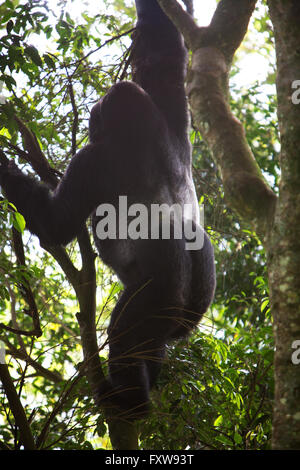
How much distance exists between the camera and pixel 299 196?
51.5 inches

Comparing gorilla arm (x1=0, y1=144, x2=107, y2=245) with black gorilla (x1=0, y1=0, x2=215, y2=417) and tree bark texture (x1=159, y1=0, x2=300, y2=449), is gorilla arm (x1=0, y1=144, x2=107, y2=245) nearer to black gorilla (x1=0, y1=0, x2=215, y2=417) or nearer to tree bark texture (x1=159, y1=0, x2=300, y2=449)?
black gorilla (x1=0, y1=0, x2=215, y2=417)

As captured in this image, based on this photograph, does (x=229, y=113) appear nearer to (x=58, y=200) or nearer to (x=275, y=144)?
(x=58, y=200)

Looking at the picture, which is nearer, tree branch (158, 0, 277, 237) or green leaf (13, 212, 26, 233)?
tree branch (158, 0, 277, 237)

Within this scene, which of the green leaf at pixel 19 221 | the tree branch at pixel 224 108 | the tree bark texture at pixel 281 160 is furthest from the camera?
the green leaf at pixel 19 221

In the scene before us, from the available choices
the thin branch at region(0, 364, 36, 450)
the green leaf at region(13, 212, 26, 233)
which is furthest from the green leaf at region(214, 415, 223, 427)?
the green leaf at region(13, 212, 26, 233)

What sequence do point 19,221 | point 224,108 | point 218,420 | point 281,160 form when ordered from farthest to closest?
point 218,420, point 19,221, point 224,108, point 281,160

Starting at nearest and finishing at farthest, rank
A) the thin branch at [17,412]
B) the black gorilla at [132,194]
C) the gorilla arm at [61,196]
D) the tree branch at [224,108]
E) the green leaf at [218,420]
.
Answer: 1. the tree branch at [224,108]
2. the thin branch at [17,412]
3. the green leaf at [218,420]
4. the black gorilla at [132,194]
5. the gorilla arm at [61,196]

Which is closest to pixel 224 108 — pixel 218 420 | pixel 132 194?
pixel 132 194

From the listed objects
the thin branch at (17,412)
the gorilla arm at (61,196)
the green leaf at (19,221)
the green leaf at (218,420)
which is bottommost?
the green leaf at (218,420)

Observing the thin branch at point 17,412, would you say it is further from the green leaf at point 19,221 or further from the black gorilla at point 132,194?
the black gorilla at point 132,194

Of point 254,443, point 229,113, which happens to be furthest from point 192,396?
point 229,113

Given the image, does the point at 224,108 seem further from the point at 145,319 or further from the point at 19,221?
the point at 145,319

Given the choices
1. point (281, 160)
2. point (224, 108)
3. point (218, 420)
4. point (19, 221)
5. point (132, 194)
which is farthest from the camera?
point (132, 194)

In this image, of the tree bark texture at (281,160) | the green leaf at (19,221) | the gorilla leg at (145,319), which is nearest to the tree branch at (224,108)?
the tree bark texture at (281,160)
